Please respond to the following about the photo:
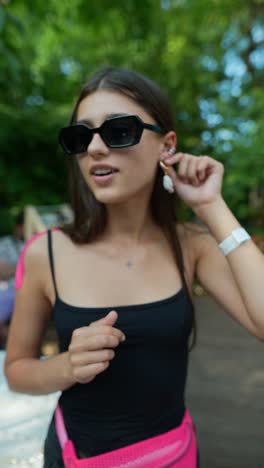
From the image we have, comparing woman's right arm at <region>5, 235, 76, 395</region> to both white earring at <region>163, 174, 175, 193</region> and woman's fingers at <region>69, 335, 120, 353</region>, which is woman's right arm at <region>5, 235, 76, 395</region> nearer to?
woman's fingers at <region>69, 335, 120, 353</region>

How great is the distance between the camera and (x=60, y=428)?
1.08 meters

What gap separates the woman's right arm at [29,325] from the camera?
3.56 feet

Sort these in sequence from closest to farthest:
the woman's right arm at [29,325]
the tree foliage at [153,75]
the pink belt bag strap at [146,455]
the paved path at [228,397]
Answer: the pink belt bag strap at [146,455]
the woman's right arm at [29,325]
the paved path at [228,397]
the tree foliage at [153,75]

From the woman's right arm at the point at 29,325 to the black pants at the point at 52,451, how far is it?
5.2 inches

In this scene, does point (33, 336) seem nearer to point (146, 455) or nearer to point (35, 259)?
point (35, 259)

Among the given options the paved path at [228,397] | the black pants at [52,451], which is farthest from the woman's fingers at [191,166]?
the paved path at [228,397]

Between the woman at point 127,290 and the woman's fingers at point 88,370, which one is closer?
the woman's fingers at point 88,370

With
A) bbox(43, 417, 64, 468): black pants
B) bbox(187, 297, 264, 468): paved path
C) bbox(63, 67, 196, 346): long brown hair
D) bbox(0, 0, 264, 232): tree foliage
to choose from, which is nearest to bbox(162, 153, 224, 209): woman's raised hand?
bbox(63, 67, 196, 346): long brown hair

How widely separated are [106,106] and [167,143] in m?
0.23

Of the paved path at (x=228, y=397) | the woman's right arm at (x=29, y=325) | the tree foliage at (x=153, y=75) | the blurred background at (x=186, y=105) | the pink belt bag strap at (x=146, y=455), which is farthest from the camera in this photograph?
the tree foliage at (x=153, y=75)

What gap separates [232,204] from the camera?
6383mm

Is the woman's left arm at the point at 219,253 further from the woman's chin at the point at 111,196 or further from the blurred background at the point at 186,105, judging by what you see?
the blurred background at the point at 186,105

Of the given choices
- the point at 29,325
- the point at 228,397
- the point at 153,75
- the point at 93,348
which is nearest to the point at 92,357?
the point at 93,348

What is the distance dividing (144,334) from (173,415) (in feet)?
0.91
